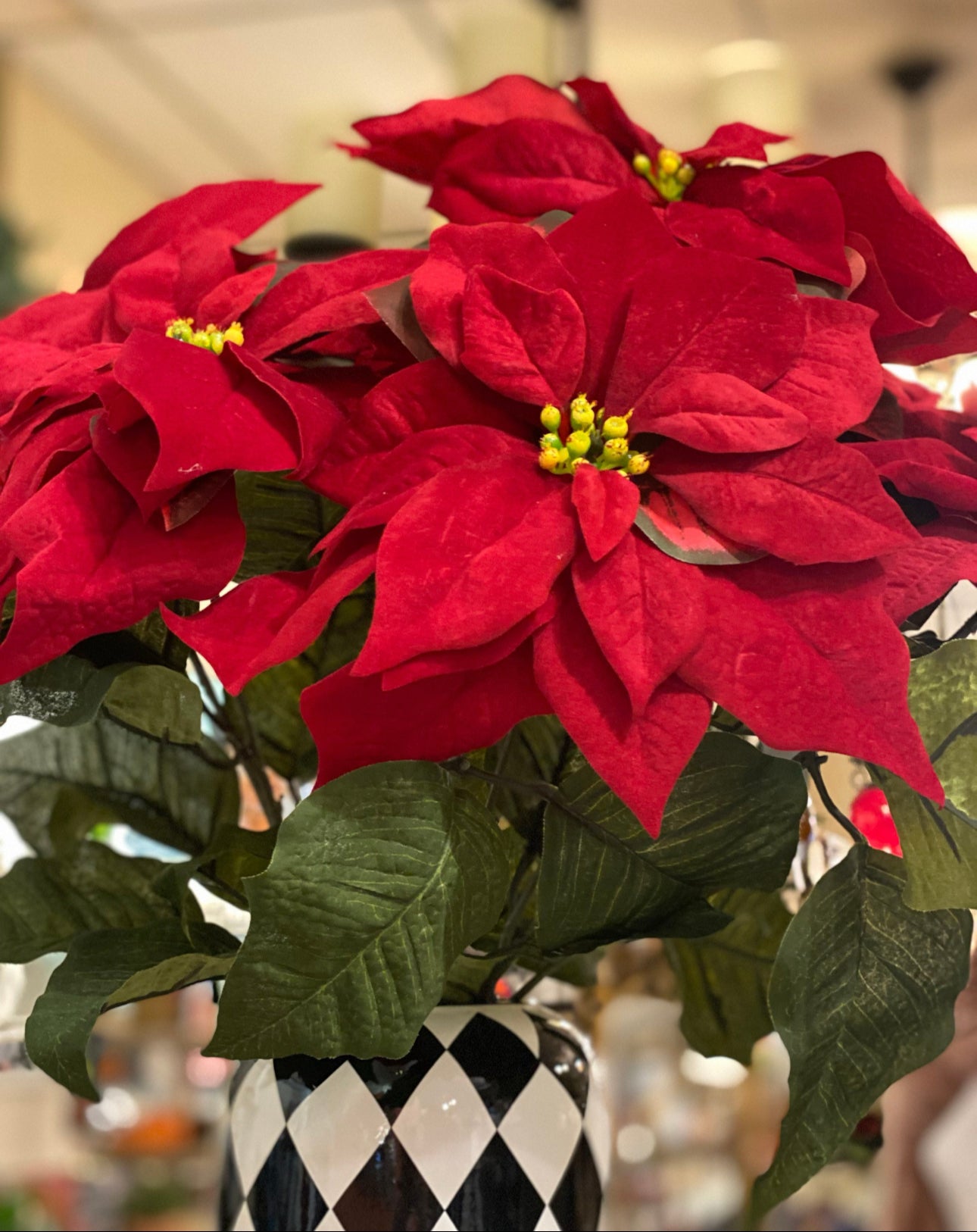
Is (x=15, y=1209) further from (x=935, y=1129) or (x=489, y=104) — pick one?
(x=489, y=104)

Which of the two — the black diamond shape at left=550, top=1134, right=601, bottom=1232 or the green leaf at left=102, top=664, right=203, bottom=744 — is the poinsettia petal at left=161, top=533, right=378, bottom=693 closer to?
the green leaf at left=102, top=664, right=203, bottom=744

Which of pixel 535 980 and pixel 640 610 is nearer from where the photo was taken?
pixel 640 610

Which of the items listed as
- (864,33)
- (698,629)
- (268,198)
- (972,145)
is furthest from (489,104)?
(972,145)

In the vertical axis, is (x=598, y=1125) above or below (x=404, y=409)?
below

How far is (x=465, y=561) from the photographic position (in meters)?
0.21

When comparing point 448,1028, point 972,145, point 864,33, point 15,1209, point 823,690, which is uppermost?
point 823,690

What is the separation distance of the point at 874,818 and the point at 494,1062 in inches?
4.1

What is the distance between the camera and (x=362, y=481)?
0.23 metres

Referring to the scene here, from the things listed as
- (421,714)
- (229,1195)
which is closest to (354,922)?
(421,714)

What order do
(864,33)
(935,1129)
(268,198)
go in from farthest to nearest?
(864,33)
(935,1129)
(268,198)

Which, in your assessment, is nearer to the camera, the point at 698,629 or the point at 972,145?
the point at 698,629

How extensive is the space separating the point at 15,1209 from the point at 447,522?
1037mm

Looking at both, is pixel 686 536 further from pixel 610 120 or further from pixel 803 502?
pixel 610 120

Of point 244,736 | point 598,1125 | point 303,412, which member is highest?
point 303,412
